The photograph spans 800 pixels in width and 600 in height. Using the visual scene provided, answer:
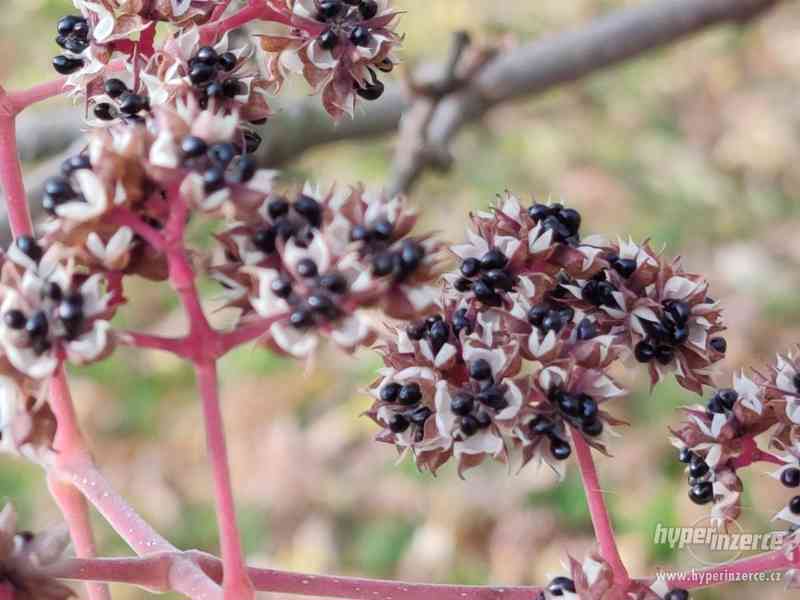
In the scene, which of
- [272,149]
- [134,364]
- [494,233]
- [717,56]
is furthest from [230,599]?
[717,56]

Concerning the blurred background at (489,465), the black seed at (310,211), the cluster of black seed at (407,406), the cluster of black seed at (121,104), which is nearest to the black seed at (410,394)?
the cluster of black seed at (407,406)

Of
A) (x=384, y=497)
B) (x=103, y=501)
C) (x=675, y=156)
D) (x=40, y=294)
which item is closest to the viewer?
(x=40, y=294)

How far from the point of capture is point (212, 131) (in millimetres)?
808

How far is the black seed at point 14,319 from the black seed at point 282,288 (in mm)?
163

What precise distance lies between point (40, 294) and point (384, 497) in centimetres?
287

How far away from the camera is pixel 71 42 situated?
A: 1.04 meters

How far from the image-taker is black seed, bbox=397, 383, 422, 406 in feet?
3.14

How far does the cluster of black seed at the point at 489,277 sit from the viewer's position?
3.21 ft

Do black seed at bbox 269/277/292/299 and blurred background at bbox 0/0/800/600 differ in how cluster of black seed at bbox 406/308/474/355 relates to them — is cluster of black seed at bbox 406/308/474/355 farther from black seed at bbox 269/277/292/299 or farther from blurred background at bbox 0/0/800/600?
blurred background at bbox 0/0/800/600

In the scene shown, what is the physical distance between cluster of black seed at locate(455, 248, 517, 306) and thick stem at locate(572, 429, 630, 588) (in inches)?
5.2

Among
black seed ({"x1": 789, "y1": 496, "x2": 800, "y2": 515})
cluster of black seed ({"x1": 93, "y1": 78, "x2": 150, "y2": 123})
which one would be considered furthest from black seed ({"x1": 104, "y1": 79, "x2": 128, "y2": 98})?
black seed ({"x1": 789, "y1": 496, "x2": 800, "y2": 515})

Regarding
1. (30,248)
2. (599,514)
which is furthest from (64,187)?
(599,514)

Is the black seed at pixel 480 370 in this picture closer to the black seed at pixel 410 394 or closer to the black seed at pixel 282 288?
the black seed at pixel 410 394

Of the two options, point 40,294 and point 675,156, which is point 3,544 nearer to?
point 40,294
